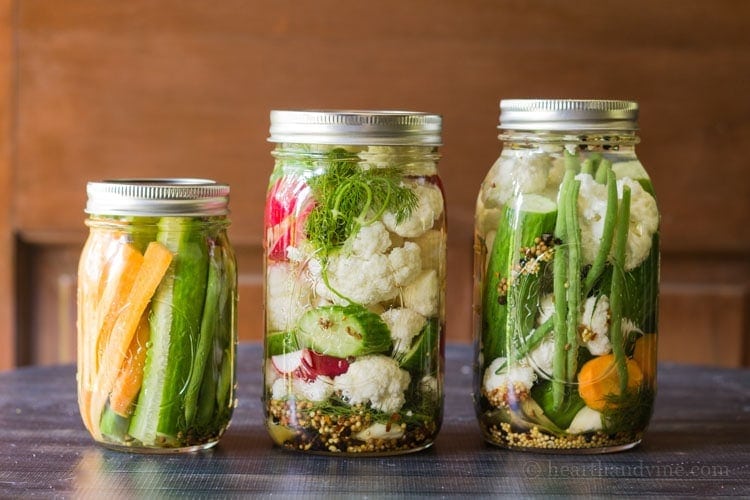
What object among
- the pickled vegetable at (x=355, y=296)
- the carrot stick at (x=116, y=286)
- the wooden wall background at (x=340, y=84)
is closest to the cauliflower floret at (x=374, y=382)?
the pickled vegetable at (x=355, y=296)

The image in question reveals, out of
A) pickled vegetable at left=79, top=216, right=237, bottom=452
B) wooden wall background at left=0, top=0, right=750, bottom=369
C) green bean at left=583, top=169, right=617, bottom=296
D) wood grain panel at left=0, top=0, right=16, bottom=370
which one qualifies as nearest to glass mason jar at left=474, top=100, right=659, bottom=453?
green bean at left=583, top=169, right=617, bottom=296

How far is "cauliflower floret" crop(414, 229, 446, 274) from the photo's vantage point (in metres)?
1.01

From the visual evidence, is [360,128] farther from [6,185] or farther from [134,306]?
[6,185]

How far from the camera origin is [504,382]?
1044 mm

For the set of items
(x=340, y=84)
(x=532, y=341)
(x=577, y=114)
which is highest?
(x=340, y=84)

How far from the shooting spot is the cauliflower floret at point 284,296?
39.5 inches

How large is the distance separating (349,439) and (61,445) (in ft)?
0.94

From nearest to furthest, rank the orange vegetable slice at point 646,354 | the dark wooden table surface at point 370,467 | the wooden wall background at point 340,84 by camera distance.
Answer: the dark wooden table surface at point 370,467 < the orange vegetable slice at point 646,354 < the wooden wall background at point 340,84

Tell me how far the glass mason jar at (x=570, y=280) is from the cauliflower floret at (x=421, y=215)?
67 millimetres

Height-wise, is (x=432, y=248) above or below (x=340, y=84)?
below

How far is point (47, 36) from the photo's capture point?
Answer: 2.20 m

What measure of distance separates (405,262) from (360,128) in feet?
0.42

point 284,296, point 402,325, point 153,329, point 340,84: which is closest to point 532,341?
point 402,325

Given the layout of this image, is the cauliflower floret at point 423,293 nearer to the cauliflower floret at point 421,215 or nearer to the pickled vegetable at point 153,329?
the cauliflower floret at point 421,215
